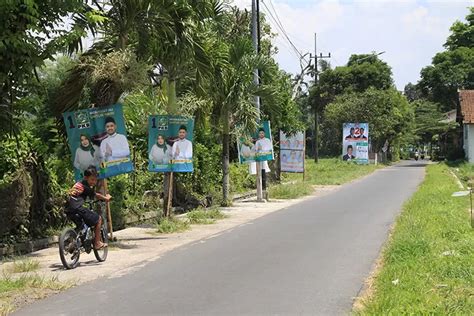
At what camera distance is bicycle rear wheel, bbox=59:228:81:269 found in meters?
9.12

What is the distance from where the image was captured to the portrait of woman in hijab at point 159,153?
15.1 meters

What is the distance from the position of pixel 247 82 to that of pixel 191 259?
10.7 meters

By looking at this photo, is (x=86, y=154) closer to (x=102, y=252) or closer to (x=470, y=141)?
(x=102, y=252)

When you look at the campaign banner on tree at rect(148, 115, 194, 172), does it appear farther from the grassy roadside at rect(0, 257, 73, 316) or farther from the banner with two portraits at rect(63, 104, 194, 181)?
the grassy roadside at rect(0, 257, 73, 316)

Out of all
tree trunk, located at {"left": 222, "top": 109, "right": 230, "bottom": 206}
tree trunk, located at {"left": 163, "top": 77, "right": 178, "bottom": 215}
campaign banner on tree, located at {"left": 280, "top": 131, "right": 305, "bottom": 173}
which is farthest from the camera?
campaign banner on tree, located at {"left": 280, "top": 131, "right": 305, "bottom": 173}

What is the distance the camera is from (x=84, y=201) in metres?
9.73

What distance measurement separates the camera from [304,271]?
350 inches

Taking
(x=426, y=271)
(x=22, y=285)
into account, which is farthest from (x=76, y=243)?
(x=426, y=271)

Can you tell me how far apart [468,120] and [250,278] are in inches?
1623

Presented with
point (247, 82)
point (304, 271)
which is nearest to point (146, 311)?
point (304, 271)

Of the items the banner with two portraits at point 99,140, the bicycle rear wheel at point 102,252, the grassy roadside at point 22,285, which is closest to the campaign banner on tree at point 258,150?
the banner with two portraits at point 99,140

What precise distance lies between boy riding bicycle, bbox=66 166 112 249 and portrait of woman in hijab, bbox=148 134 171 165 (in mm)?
5105

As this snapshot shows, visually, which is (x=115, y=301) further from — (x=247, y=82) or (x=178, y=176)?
(x=247, y=82)

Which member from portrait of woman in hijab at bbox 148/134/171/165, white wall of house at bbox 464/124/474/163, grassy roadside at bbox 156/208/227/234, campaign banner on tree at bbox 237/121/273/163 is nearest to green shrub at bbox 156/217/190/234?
grassy roadside at bbox 156/208/227/234
